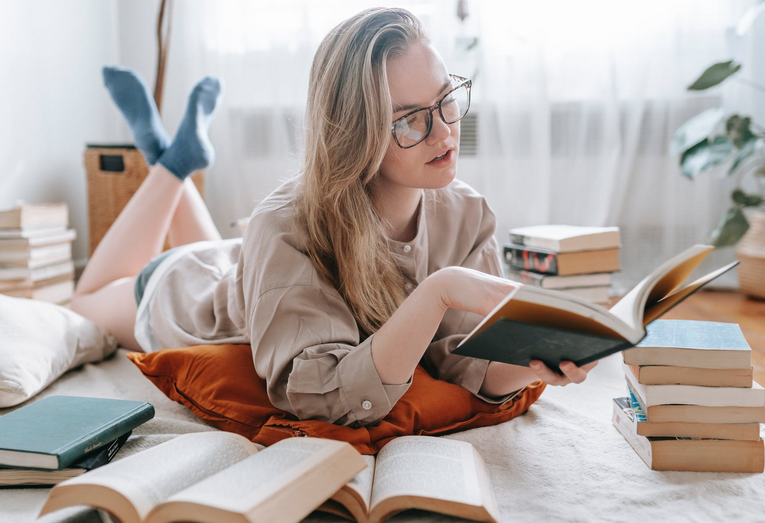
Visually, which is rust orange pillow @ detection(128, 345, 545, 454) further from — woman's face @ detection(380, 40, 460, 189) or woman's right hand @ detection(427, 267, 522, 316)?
woman's face @ detection(380, 40, 460, 189)

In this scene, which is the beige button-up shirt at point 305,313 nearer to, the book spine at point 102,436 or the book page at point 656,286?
the book spine at point 102,436

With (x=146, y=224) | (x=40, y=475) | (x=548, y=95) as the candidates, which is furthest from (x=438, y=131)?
(x=548, y=95)

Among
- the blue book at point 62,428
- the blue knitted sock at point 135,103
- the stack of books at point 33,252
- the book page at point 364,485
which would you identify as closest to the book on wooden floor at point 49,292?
the stack of books at point 33,252

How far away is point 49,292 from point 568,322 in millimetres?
1976

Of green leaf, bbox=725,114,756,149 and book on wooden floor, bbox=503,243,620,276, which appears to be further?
green leaf, bbox=725,114,756,149

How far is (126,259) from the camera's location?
5.93 ft

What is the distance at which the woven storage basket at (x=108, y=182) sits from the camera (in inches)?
102

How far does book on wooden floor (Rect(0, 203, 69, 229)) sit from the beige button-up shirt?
2.60 feet

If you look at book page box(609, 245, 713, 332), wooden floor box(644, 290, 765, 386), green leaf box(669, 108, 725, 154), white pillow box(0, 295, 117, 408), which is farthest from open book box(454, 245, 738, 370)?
green leaf box(669, 108, 725, 154)

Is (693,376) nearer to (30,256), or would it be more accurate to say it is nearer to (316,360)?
(316,360)

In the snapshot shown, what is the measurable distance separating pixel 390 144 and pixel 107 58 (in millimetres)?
2361

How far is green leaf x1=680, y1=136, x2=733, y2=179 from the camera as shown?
2.34 m

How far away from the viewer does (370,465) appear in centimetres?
94

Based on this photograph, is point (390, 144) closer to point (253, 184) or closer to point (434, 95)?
point (434, 95)
